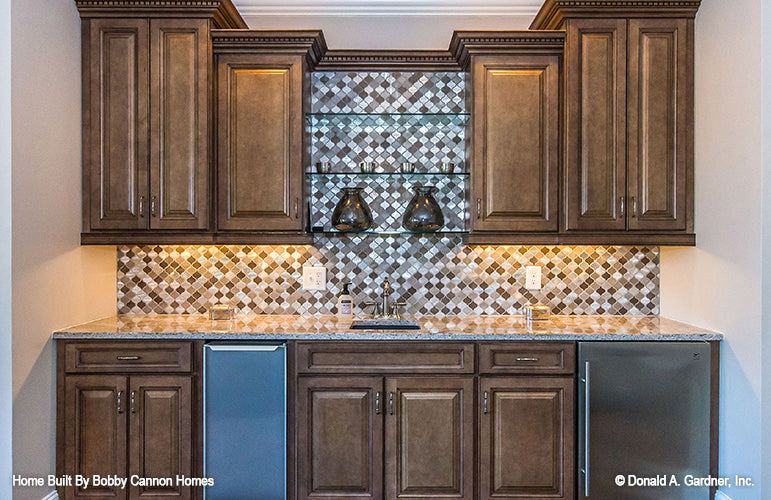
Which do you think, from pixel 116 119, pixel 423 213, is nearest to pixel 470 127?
pixel 423 213

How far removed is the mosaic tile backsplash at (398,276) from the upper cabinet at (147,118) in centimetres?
46

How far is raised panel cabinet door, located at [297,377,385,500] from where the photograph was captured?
2.42 m

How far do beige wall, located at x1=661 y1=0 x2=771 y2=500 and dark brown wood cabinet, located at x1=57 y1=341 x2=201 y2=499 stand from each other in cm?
255

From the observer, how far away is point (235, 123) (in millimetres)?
2689

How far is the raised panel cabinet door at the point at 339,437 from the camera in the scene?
242 cm

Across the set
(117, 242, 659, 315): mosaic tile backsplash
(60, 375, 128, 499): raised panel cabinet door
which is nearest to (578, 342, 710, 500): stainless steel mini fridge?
(117, 242, 659, 315): mosaic tile backsplash

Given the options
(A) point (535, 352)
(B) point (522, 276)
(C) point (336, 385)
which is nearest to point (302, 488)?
(C) point (336, 385)

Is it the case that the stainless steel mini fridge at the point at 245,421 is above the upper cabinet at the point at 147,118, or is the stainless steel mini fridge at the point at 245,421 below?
below

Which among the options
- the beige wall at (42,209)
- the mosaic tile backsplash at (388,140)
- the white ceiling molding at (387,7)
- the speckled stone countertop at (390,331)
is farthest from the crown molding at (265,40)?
the speckled stone countertop at (390,331)

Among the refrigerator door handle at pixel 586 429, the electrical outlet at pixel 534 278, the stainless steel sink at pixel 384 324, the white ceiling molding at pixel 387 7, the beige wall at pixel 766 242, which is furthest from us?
the white ceiling molding at pixel 387 7

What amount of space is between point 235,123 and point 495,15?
1811 mm

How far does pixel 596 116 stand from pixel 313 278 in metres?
1.83

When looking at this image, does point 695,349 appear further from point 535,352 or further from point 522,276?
point 522,276

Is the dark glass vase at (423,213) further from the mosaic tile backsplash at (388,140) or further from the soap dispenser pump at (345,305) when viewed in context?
the soap dispenser pump at (345,305)
